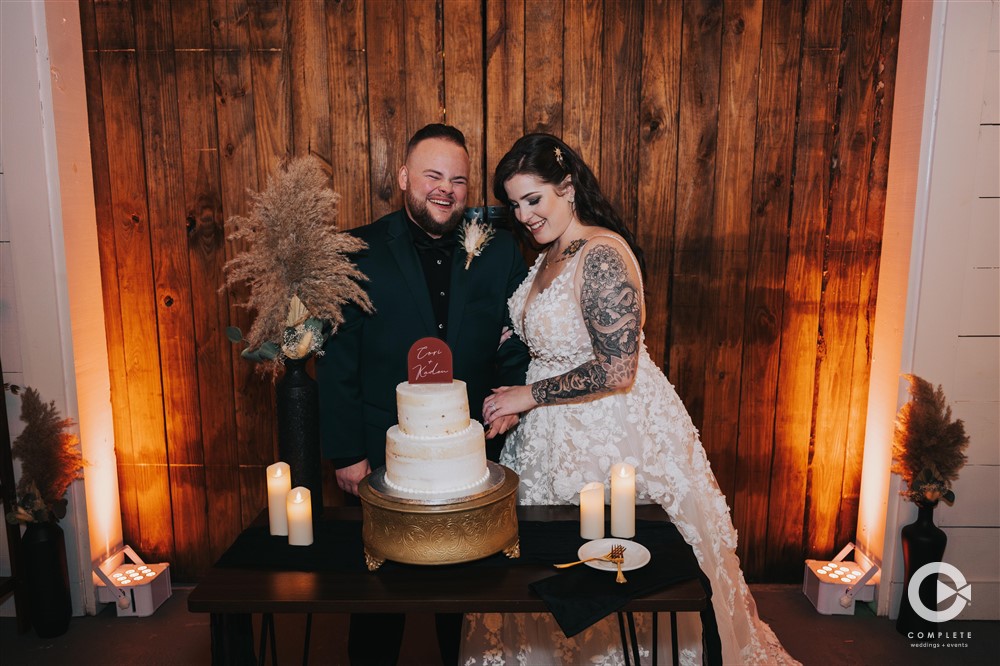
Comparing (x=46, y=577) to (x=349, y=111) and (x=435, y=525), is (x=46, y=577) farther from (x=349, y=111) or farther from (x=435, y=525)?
(x=349, y=111)

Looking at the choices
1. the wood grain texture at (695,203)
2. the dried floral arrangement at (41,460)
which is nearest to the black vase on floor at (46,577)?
the dried floral arrangement at (41,460)

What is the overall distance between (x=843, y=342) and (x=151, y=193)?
2.98m

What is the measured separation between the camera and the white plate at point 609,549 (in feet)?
5.27

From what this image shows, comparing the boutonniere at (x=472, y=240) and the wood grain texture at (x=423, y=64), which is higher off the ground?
the wood grain texture at (x=423, y=64)

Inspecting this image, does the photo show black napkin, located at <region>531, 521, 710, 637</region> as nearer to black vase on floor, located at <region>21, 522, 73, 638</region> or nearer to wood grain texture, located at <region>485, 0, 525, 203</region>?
→ wood grain texture, located at <region>485, 0, 525, 203</region>

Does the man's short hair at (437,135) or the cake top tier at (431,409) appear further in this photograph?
the man's short hair at (437,135)

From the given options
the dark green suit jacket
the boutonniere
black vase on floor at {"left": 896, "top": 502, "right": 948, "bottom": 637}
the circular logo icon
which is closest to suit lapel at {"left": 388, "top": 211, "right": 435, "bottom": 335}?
the dark green suit jacket

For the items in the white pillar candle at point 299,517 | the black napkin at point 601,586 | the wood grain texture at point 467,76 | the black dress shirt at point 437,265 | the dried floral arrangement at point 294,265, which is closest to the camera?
the black napkin at point 601,586

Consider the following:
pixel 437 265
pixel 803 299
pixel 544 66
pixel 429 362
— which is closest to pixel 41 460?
pixel 437 265

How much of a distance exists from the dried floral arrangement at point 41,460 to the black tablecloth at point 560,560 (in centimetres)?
122

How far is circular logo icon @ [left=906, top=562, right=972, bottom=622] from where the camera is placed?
2.74 m

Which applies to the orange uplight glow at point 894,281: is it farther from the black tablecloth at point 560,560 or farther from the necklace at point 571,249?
the black tablecloth at point 560,560

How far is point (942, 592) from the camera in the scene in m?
2.79

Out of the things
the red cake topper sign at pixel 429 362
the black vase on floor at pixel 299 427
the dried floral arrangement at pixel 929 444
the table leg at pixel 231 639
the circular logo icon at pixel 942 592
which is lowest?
the circular logo icon at pixel 942 592
